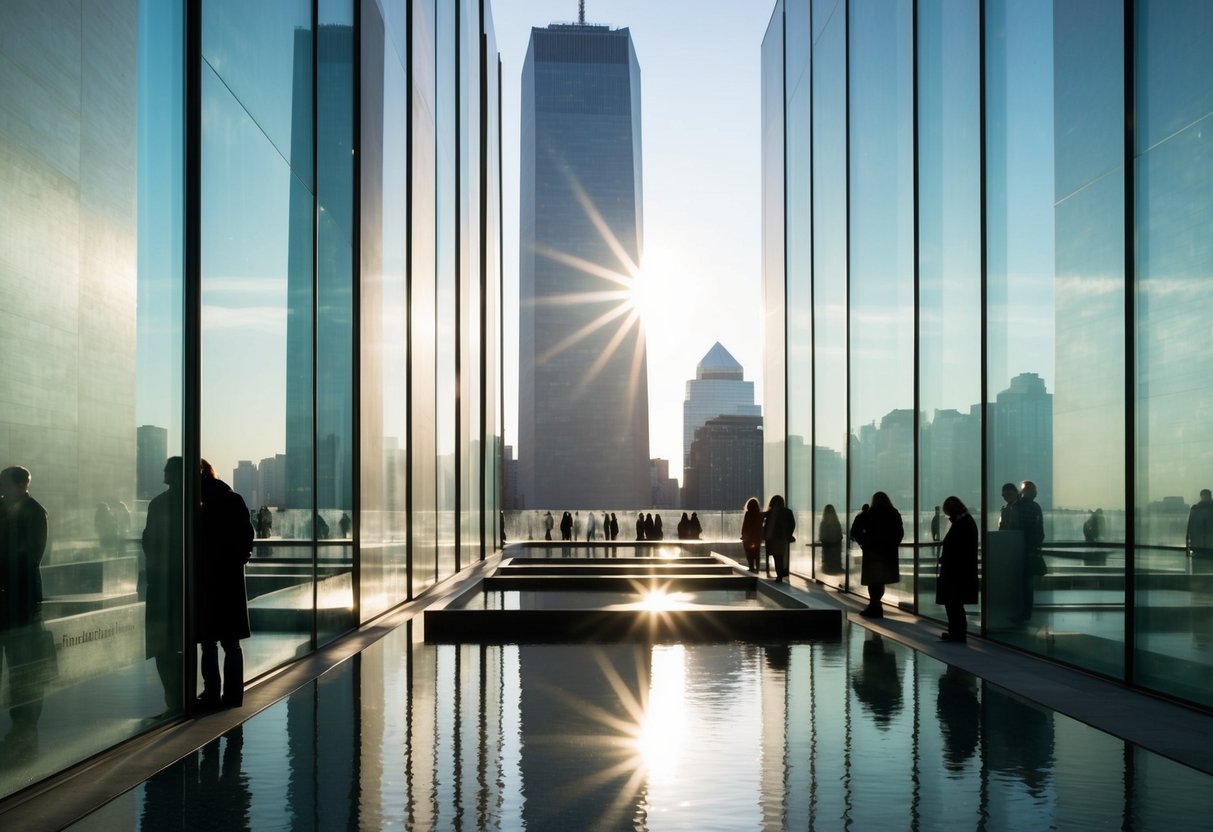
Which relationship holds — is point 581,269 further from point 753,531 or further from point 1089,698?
point 1089,698

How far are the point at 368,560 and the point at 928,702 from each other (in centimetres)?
702

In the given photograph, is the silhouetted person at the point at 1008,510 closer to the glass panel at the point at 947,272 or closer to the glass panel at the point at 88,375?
the glass panel at the point at 947,272

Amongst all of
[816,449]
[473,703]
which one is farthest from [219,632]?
Result: [816,449]

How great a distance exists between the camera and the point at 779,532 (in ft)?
62.0

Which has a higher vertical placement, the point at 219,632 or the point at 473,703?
the point at 219,632

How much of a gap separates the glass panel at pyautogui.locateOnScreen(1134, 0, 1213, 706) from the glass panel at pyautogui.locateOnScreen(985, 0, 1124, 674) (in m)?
0.38

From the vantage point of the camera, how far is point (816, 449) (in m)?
20.0

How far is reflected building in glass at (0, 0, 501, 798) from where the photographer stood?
566 centimetres

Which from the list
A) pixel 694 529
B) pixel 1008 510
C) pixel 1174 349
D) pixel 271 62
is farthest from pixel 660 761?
pixel 694 529

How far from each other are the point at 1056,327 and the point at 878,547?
4.23m

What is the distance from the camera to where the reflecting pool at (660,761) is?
16.3ft

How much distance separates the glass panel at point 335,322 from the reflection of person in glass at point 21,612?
531 centimetres

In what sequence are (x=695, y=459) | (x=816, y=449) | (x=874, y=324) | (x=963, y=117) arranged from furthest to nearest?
(x=695, y=459) < (x=816, y=449) < (x=874, y=324) < (x=963, y=117)

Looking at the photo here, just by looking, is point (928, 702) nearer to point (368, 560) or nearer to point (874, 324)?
point (368, 560)
